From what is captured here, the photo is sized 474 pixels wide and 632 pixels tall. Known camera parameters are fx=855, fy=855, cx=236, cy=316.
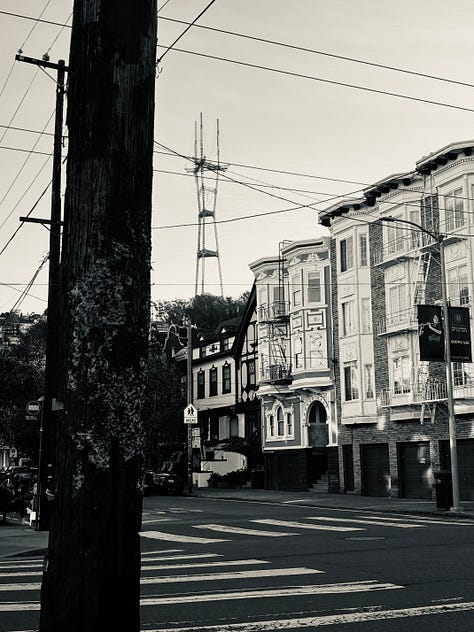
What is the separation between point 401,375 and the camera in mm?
40312

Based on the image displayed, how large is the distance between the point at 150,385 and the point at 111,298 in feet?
174

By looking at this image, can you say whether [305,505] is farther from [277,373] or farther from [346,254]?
[277,373]

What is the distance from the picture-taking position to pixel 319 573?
41.0 feet

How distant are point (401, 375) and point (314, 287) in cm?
997

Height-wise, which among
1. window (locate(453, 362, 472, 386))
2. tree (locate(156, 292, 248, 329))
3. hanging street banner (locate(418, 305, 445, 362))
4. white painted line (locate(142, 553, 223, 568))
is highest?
tree (locate(156, 292, 248, 329))

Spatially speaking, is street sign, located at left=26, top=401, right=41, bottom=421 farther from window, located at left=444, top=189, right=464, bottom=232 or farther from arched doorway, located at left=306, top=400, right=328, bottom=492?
arched doorway, located at left=306, top=400, right=328, bottom=492

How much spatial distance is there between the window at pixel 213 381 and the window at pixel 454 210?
2861 centimetres

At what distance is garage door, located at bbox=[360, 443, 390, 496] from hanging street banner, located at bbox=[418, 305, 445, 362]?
1187cm

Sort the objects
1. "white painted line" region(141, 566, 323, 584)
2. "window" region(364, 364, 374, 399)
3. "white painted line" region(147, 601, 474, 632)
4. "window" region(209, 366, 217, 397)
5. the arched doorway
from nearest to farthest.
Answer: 1. "white painted line" region(147, 601, 474, 632)
2. "white painted line" region(141, 566, 323, 584)
3. "window" region(364, 364, 374, 399)
4. the arched doorway
5. "window" region(209, 366, 217, 397)

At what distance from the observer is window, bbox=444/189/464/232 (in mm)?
36781

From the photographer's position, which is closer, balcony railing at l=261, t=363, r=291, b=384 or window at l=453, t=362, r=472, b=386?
window at l=453, t=362, r=472, b=386

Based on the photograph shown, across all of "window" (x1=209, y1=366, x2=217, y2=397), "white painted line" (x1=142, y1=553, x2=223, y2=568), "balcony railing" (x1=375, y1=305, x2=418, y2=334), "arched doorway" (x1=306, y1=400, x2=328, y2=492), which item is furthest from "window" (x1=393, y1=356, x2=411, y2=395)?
"white painted line" (x1=142, y1=553, x2=223, y2=568)

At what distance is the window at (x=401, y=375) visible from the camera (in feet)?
131

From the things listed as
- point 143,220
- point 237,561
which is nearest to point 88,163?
point 143,220
